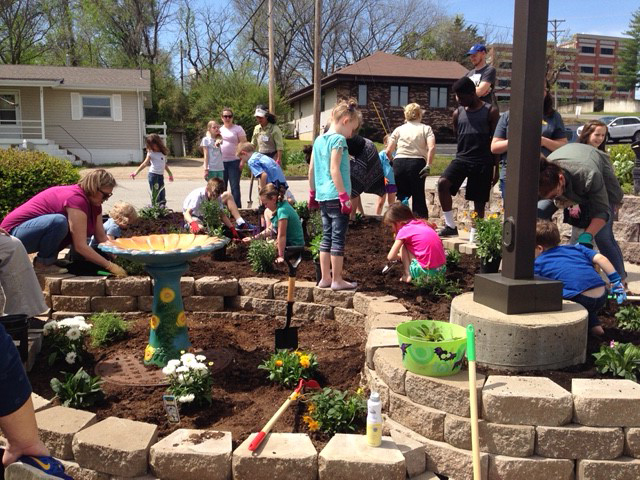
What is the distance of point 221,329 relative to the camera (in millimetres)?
4734

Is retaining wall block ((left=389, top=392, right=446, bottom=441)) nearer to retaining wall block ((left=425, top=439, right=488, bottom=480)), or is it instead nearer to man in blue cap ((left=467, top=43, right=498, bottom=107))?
retaining wall block ((left=425, top=439, right=488, bottom=480))

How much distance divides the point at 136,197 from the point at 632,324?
1150 cm

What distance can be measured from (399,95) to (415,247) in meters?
30.5

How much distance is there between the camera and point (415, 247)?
4734mm

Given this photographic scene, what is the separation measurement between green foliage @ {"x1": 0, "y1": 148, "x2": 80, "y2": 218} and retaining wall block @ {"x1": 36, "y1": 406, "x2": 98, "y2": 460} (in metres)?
5.49

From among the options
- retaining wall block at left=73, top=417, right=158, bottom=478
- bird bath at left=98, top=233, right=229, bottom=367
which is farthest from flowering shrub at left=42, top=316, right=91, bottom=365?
retaining wall block at left=73, top=417, right=158, bottom=478

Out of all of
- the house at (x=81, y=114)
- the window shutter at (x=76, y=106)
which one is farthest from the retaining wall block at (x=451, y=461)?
the window shutter at (x=76, y=106)

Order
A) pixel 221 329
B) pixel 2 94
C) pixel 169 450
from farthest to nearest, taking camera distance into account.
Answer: pixel 2 94 → pixel 221 329 → pixel 169 450

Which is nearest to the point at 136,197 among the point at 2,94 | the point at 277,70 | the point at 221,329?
the point at 221,329

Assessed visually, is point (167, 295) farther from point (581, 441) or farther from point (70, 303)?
point (581, 441)

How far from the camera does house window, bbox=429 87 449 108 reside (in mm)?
34344

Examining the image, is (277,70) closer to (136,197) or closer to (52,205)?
(136,197)

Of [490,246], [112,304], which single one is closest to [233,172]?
[112,304]

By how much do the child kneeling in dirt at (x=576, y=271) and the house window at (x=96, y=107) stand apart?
25.2 meters
